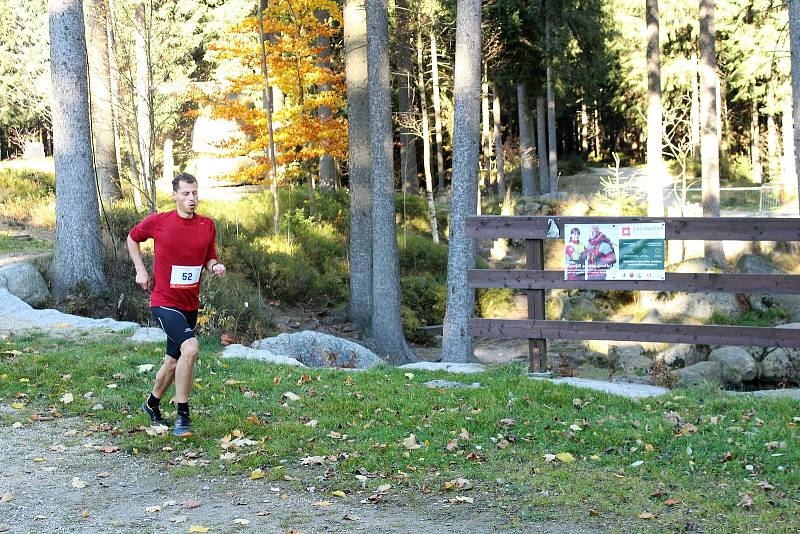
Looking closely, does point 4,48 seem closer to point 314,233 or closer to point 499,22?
point 499,22

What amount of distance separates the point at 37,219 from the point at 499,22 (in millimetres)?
18744

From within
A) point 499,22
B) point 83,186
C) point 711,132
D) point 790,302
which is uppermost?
point 499,22

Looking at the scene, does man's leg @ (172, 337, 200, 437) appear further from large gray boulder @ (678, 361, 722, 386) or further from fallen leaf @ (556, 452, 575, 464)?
large gray boulder @ (678, 361, 722, 386)

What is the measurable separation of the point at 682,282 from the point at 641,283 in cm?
41

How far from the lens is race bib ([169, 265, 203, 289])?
22.1 ft

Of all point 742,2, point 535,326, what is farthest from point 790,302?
point 742,2

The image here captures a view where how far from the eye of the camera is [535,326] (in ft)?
30.2

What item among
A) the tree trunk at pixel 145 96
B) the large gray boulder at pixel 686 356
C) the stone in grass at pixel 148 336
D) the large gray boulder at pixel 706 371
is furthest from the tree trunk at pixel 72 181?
the large gray boulder at pixel 686 356

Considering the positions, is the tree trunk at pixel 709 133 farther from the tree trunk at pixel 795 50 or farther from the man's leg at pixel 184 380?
the man's leg at pixel 184 380

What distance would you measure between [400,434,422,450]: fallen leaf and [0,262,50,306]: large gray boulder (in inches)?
361

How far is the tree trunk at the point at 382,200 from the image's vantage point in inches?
611

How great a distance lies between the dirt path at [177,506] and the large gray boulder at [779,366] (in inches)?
353

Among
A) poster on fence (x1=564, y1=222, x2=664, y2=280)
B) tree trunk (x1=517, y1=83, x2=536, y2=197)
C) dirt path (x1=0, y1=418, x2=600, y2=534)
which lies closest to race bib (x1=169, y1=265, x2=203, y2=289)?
dirt path (x1=0, y1=418, x2=600, y2=534)

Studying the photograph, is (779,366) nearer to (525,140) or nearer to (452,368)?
(452,368)
